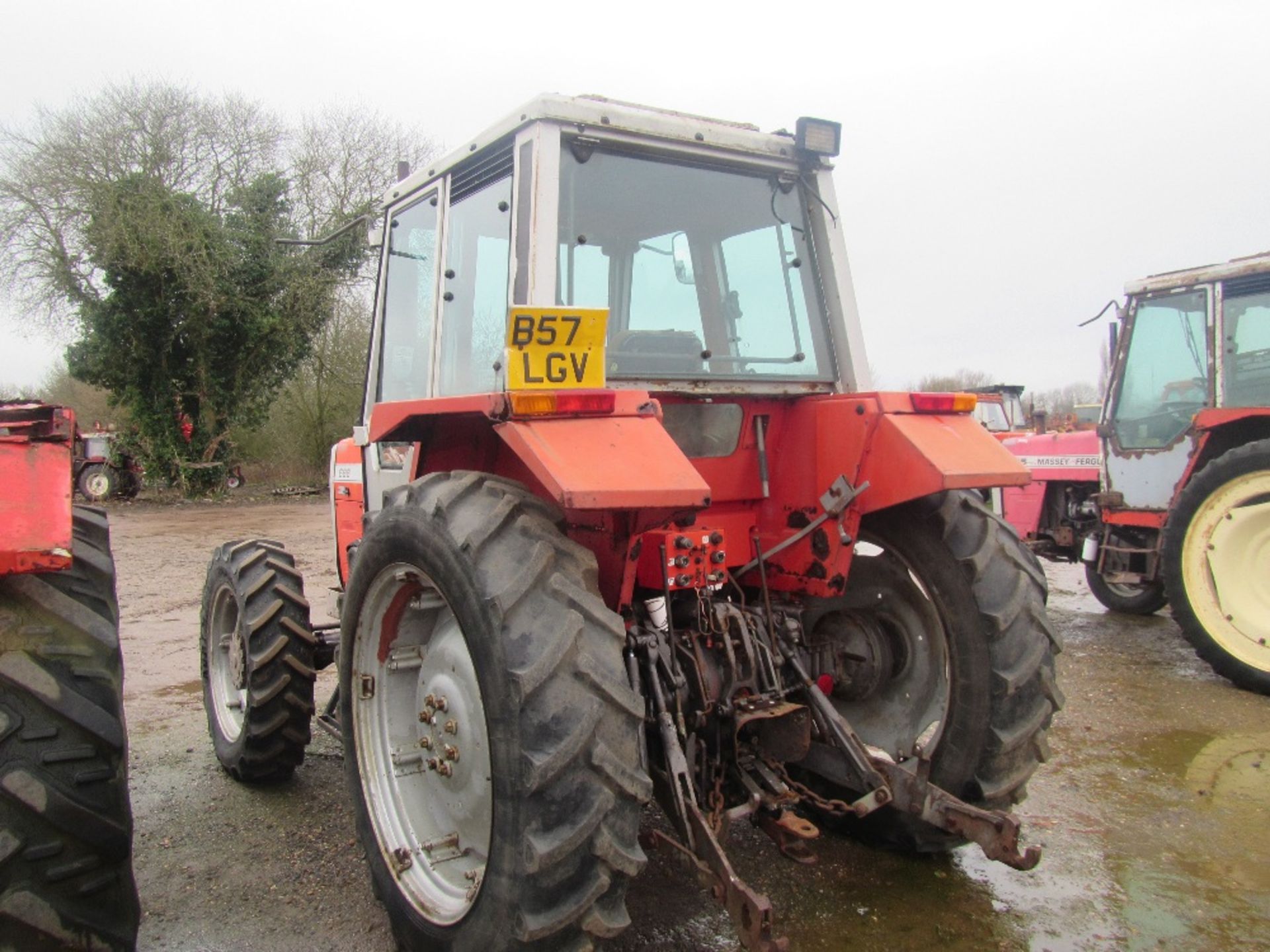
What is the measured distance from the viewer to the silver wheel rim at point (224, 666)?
4125 millimetres

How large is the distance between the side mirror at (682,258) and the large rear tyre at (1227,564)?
405cm

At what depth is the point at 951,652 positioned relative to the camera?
285cm

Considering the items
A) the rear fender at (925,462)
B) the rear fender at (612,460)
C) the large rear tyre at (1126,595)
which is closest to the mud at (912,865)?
the rear fender at (925,462)

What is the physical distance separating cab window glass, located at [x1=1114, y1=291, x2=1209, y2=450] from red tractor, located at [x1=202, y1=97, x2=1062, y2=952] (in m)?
4.65

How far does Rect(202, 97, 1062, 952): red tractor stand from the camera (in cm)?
212

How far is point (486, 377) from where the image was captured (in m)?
2.98

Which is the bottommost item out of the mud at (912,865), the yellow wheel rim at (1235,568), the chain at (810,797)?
the mud at (912,865)

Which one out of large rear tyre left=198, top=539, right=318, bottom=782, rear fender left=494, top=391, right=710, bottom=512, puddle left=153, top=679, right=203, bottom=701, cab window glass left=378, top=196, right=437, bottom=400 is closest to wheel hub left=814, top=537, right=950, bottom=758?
rear fender left=494, top=391, right=710, bottom=512

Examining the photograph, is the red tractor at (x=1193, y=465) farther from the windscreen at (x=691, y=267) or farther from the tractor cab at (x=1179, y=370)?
the windscreen at (x=691, y=267)

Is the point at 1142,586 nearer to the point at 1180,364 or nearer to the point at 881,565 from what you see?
the point at 1180,364

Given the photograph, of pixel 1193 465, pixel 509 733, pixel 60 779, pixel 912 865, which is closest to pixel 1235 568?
pixel 1193 465

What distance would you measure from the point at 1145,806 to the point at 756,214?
9.23ft

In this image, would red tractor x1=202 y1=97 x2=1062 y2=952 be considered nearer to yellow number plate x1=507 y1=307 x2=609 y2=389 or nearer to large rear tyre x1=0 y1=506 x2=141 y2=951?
yellow number plate x1=507 y1=307 x2=609 y2=389

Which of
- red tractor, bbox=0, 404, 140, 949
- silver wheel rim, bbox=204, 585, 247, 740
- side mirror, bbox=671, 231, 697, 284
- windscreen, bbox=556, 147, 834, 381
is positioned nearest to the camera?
red tractor, bbox=0, 404, 140, 949
